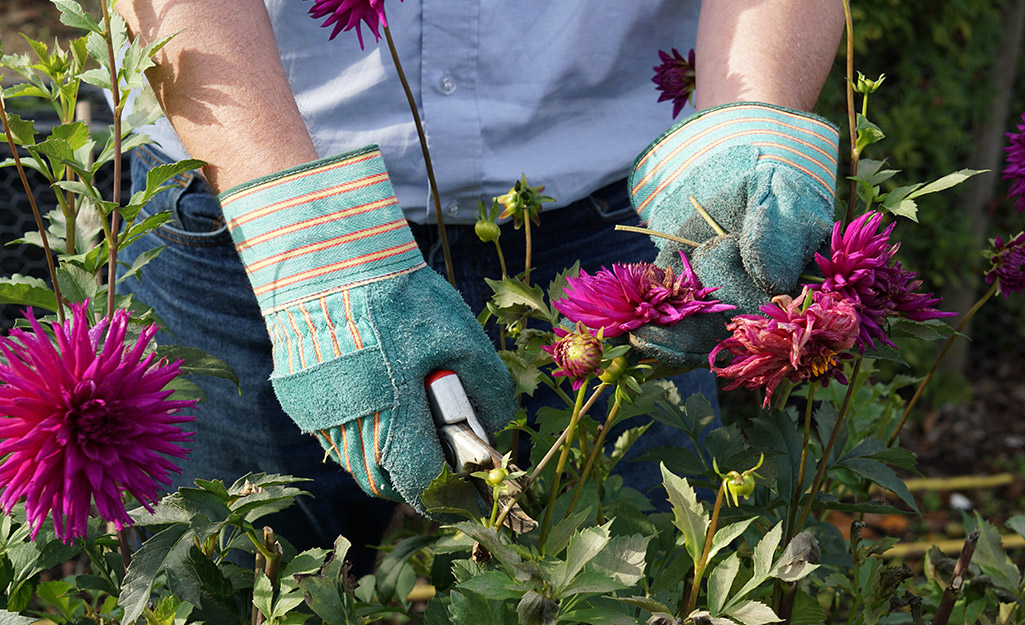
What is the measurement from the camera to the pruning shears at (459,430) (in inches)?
29.6

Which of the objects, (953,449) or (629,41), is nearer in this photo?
(629,41)

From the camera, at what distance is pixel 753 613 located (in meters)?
0.65

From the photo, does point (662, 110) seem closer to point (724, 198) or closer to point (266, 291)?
point (724, 198)

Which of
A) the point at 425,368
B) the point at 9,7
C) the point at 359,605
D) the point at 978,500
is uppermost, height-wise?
the point at 9,7

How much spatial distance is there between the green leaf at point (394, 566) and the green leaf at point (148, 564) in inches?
11.4

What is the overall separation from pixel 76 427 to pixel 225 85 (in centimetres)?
41

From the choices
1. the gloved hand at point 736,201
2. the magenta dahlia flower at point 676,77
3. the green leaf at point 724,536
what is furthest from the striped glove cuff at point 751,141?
the green leaf at point 724,536

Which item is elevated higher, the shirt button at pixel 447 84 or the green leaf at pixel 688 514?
the shirt button at pixel 447 84

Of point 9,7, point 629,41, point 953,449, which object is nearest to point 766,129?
point 629,41

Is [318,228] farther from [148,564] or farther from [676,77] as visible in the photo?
[676,77]

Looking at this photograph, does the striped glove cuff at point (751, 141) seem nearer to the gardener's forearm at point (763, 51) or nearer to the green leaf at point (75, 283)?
the gardener's forearm at point (763, 51)

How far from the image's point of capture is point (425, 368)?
829 mm

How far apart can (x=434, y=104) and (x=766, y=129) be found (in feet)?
1.53

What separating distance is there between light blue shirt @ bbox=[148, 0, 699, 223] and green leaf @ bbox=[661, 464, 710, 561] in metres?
0.59
